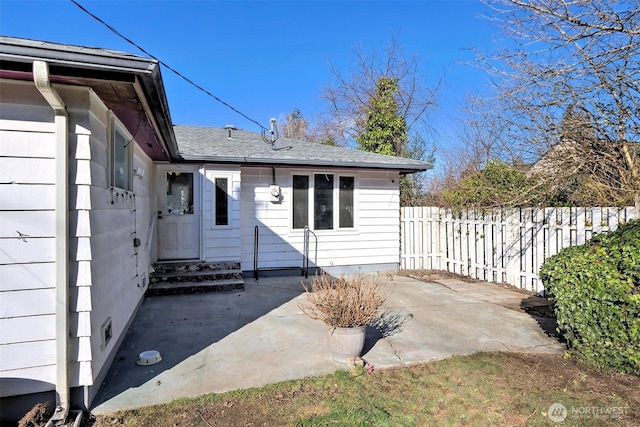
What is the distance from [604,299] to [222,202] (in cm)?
633

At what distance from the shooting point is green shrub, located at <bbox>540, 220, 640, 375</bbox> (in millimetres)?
3084

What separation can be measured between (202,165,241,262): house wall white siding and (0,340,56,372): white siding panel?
456 cm

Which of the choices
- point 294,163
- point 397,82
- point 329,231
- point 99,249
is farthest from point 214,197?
point 397,82

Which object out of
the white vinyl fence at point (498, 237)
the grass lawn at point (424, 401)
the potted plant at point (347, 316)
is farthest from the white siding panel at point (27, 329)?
the white vinyl fence at point (498, 237)

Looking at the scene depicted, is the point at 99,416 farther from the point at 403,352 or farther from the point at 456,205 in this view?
the point at 456,205

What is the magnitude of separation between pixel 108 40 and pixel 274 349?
16.1ft

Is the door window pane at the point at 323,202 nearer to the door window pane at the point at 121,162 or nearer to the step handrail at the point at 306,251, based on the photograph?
the step handrail at the point at 306,251

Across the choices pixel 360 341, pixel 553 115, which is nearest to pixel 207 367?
pixel 360 341

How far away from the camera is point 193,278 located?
6.68 m

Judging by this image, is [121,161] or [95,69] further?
[121,161]

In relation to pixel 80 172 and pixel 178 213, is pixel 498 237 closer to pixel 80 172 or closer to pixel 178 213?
pixel 178 213

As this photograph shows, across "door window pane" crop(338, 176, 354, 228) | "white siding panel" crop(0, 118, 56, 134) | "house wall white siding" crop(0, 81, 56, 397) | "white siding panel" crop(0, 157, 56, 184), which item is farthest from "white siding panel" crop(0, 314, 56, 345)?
"door window pane" crop(338, 176, 354, 228)

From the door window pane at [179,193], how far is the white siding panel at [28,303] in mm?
4677

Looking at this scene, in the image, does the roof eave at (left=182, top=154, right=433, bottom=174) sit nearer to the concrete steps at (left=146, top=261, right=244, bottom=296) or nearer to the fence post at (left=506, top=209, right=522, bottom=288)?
the concrete steps at (left=146, top=261, right=244, bottom=296)
